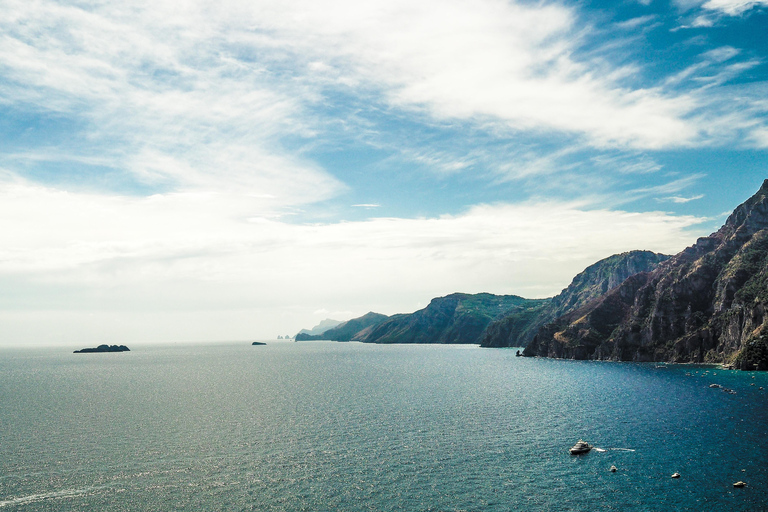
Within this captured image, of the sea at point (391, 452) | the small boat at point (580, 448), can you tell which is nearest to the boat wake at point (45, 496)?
the sea at point (391, 452)

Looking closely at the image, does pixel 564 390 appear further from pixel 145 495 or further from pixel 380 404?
pixel 145 495

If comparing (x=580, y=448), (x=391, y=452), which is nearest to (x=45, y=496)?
(x=391, y=452)

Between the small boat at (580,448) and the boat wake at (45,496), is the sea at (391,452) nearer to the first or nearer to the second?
the boat wake at (45,496)

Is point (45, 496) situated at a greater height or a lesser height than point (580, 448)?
greater

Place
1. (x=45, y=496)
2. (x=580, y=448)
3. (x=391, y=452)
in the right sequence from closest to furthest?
(x=45, y=496) → (x=580, y=448) → (x=391, y=452)

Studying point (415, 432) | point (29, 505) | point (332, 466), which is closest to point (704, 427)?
point (415, 432)

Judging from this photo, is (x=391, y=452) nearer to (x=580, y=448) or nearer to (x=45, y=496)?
(x=580, y=448)
